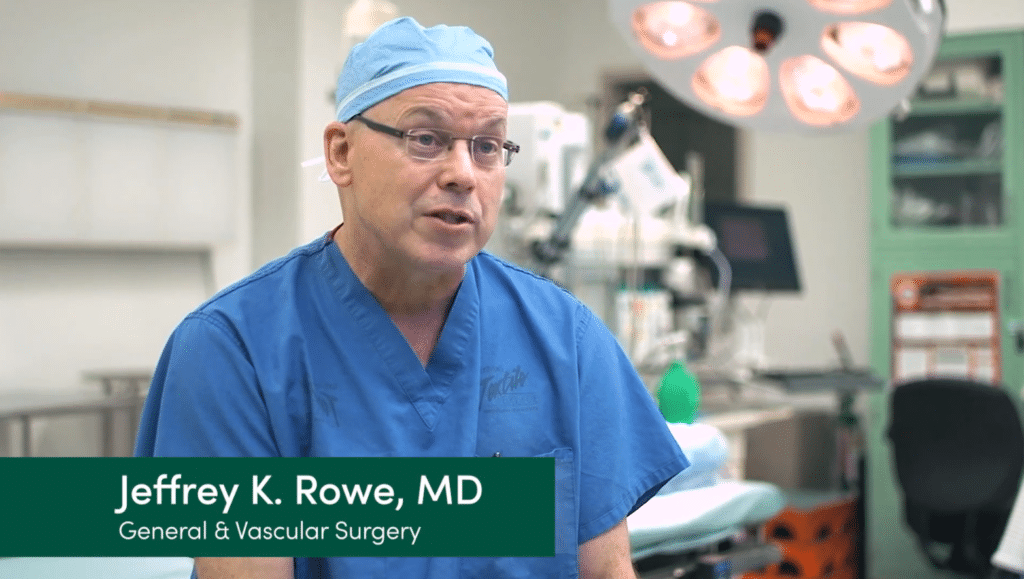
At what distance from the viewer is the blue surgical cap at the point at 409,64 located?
1.24 metres

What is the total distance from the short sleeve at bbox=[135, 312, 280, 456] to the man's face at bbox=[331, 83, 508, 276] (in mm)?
208

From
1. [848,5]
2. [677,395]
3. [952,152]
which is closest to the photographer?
[848,5]

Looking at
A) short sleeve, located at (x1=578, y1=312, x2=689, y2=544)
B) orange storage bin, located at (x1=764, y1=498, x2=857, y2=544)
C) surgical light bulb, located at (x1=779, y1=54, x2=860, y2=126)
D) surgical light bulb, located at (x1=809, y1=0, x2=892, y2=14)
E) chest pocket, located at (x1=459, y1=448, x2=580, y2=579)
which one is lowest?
orange storage bin, located at (x1=764, y1=498, x2=857, y2=544)

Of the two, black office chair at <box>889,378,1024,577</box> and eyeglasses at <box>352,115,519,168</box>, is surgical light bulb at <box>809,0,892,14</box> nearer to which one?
eyeglasses at <box>352,115,519,168</box>

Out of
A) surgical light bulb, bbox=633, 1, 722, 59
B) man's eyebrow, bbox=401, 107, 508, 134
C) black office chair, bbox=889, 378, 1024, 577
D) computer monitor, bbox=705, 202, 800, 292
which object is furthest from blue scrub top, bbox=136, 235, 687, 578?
computer monitor, bbox=705, 202, 800, 292

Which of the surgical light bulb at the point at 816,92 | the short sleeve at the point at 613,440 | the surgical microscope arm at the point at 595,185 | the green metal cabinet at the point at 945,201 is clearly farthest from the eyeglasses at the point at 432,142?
the green metal cabinet at the point at 945,201

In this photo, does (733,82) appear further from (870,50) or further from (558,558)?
(558,558)

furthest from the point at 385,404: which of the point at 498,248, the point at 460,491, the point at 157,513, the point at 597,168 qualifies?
the point at 498,248

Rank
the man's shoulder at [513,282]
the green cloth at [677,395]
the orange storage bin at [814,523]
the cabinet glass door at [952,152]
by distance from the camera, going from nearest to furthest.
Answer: the man's shoulder at [513,282] < the green cloth at [677,395] < the orange storage bin at [814,523] < the cabinet glass door at [952,152]

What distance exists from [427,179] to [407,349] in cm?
21

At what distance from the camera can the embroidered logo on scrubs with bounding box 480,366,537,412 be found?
1.36 metres

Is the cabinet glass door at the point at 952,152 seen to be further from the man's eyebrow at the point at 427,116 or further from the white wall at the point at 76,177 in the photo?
the man's eyebrow at the point at 427,116

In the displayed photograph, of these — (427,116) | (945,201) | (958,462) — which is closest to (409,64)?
(427,116)

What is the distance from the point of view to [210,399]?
1.21 metres
